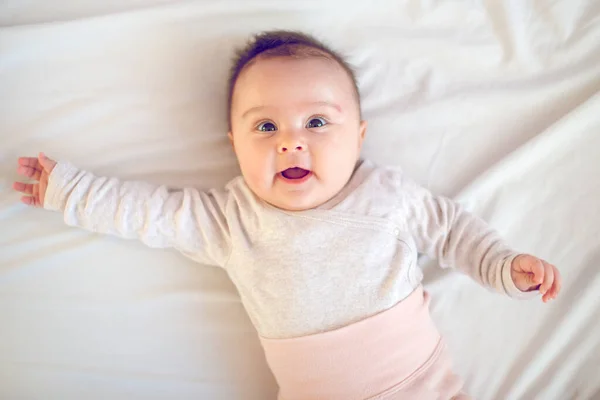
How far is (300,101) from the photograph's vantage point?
95 cm

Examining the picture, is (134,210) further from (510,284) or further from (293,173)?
(510,284)

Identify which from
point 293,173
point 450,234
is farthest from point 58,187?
point 450,234

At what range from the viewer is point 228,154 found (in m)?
1.14

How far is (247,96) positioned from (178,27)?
29 cm

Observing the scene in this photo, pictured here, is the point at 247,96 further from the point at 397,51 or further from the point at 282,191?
the point at 397,51

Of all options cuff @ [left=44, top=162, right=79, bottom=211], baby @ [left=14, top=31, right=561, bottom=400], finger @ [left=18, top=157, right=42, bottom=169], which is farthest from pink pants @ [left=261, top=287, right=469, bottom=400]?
finger @ [left=18, top=157, right=42, bottom=169]

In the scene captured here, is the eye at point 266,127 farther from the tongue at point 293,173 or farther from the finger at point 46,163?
the finger at point 46,163

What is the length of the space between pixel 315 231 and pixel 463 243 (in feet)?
0.96

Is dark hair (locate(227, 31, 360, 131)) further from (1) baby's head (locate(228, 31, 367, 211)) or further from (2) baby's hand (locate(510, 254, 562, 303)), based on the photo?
(2) baby's hand (locate(510, 254, 562, 303))

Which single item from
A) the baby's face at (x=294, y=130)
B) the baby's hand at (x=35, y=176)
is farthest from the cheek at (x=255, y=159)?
the baby's hand at (x=35, y=176)

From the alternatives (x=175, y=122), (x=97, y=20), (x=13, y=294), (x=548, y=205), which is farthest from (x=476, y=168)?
(x=13, y=294)

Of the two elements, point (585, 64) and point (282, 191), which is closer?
point (282, 191)

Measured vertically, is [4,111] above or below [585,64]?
below

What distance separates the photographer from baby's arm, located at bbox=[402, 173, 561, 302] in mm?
938
